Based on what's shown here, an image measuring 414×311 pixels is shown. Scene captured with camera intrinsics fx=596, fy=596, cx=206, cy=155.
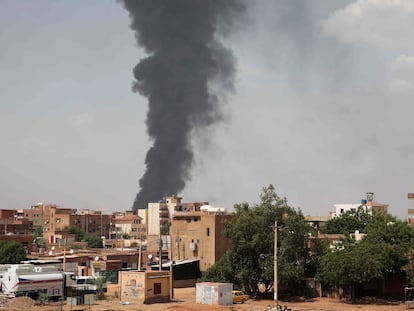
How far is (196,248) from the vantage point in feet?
252

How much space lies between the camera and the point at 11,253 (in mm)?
79562

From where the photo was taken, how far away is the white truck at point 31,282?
50.2 m

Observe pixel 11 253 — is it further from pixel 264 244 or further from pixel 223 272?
pixel 264 244

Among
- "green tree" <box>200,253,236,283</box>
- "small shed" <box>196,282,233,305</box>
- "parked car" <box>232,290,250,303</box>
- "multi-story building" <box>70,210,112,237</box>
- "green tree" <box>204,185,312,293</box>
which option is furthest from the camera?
"multi-story building" <box>70,210,112,237</box>

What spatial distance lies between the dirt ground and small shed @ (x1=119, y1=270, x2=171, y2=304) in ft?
3.24

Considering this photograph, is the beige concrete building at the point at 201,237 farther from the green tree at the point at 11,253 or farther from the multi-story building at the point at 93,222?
the multi-story building at the point at 93,222

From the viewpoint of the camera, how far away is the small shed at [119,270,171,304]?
Answer: 2083 inches

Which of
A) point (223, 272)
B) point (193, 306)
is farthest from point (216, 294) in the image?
point (223, 272)

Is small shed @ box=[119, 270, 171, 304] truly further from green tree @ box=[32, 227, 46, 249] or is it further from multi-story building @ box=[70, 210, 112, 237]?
multi-story building @ box=[70, 210, 112, 237]

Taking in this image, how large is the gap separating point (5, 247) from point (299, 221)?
42.3 m

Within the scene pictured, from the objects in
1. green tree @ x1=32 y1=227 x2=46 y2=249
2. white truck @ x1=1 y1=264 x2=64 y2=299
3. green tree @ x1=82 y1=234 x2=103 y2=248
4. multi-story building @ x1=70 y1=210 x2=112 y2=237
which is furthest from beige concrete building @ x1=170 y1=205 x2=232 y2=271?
multi-story building @ x1=70 y1=210 x2=112 y2=237

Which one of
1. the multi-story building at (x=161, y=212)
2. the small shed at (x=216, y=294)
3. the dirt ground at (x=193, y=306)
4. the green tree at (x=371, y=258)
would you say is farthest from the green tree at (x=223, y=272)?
the multi-story building at (x=161, y=212)

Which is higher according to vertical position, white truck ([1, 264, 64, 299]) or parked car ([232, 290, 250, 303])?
white truck ([1, 264, 64, 299])

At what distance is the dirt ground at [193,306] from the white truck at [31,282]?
171 cm
